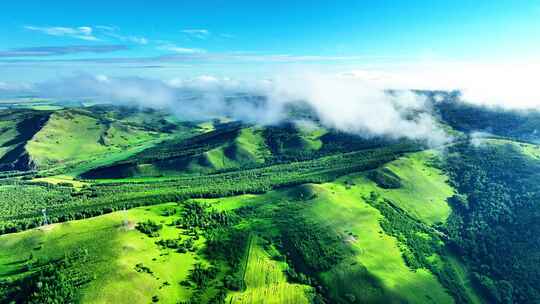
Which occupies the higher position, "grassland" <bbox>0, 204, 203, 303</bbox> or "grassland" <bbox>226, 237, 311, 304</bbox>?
"grassland" <bbox>0, 204, 203, 303</bbox>

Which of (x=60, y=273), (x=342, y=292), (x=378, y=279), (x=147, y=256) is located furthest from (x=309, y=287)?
(x=60, y=273)

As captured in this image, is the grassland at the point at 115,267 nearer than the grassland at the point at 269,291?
Yes

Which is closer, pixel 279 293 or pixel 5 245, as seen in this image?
pixel 279 293

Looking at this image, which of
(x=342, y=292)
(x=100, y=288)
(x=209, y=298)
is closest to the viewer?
(x=100, y=288)

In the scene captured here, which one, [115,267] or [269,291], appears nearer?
[115,267]

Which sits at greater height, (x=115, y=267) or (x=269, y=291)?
(x=115, y=267)

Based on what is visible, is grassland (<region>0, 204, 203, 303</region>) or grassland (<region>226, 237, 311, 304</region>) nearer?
grassland (<region>0, 204, 203, 303</region>)

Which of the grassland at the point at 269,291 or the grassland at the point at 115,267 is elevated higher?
the grassland at the point at 115,267

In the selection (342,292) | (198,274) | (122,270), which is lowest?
(342,292)

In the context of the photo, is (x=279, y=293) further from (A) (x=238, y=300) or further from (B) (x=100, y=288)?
(B) (x=100, y=288)

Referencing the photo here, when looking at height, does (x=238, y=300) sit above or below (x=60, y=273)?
below

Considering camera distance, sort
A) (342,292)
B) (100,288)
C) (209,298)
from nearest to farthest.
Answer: (100,288)
(209,298)
(342,292)
